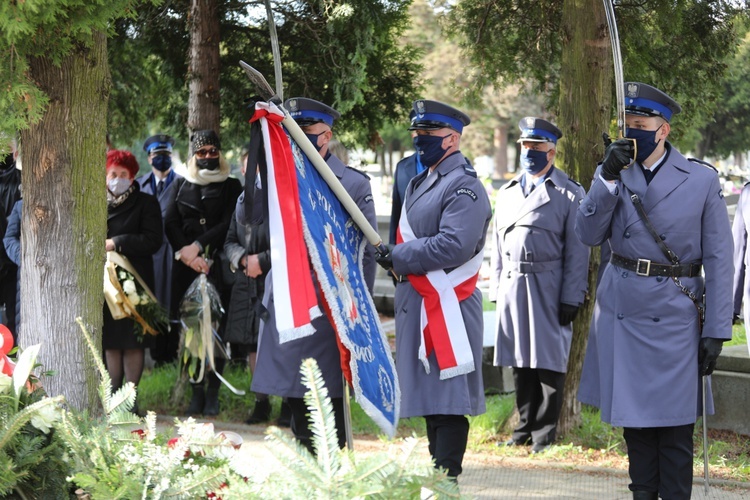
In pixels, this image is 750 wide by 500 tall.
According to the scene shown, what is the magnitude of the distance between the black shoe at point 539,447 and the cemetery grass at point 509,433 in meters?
0.04

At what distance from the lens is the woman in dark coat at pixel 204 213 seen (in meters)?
7.41

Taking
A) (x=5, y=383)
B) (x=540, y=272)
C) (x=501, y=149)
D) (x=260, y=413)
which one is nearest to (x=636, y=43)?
(x=540, y=272)

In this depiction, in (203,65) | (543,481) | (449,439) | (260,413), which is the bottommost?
(543,481)

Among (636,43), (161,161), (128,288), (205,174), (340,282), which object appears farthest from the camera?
(161,161)

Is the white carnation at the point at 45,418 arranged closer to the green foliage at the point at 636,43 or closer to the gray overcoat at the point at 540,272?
the gray overcoat at the point at 540,272

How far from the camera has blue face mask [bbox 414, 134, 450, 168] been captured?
494 centimetres

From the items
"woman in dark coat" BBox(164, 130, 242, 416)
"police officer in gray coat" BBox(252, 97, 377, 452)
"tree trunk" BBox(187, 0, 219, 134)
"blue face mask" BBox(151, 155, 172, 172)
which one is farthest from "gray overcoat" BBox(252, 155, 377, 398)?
"blue face mask" BBox(151, 155, 172, 172)

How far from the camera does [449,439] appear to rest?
16.2 ft

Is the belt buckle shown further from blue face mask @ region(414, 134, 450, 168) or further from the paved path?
the paved path

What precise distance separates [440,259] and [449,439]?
911mm

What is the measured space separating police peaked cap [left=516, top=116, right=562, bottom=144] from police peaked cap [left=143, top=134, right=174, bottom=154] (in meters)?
3.68

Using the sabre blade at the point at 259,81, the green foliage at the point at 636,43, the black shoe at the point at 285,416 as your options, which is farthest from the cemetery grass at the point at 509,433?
the sabre blade at the point at 259,81

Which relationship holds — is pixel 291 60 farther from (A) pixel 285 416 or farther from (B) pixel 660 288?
(B) pixel 660 288

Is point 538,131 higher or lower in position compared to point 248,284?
higher
